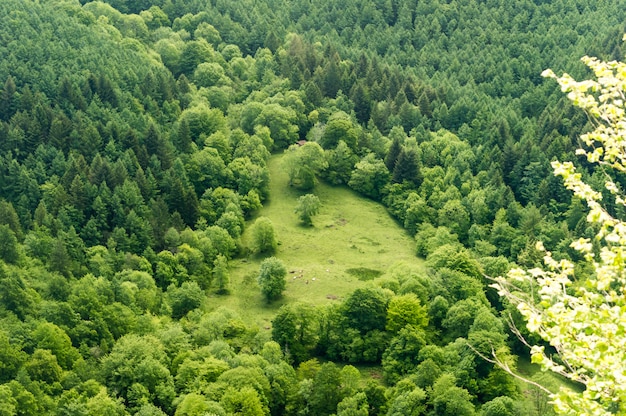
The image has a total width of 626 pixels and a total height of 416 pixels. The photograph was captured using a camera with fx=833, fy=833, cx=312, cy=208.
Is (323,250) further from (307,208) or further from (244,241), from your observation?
(244,241)

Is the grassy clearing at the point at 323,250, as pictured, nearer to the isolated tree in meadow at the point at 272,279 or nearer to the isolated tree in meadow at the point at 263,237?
the isolated tree in meadow at the point at 272,279

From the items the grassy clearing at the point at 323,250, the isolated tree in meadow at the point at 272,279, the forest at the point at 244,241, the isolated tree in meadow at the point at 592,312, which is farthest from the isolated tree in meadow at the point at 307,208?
the isolated tree in meadow at the point at 592,312

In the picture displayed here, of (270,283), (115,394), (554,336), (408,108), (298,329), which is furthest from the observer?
(408,108)

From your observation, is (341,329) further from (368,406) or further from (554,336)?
(554,336)

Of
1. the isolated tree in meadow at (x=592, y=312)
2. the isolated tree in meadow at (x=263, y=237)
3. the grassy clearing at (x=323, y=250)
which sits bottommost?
the grassy clearing at (x=323, y=250)

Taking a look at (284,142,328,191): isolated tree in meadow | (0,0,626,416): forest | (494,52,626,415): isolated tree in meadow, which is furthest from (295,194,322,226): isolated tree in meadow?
(494,52,626,415): isolated tree in meadow

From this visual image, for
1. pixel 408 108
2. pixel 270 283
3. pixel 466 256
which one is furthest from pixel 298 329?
pixel 408 108
